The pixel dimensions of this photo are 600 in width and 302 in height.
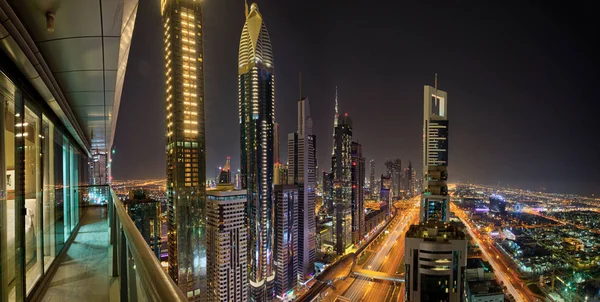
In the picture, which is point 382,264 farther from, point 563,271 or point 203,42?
point 203,42

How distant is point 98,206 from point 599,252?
3370 cm

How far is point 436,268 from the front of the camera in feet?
35.4

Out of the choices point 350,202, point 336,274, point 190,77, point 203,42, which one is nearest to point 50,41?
point 190,77

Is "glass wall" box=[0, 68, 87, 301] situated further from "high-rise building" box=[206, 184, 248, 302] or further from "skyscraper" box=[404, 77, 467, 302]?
"high-rise building" box=[206, 184, 248, 302]

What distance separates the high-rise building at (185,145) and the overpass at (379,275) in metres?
13.9

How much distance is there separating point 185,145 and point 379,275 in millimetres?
19076

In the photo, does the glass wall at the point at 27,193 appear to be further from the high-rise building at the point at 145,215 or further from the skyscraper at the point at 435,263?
the high-rise building at the point at 145,215

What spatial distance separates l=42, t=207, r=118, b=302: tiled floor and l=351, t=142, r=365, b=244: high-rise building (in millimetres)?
33908

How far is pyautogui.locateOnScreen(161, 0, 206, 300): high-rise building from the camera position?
15.8 metres

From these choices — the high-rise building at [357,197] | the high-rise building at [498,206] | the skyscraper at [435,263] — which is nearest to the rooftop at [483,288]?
the skyscraper at [435,263]

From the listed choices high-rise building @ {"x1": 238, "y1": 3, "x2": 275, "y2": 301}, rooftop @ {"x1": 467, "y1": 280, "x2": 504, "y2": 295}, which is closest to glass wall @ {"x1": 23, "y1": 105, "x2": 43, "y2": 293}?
rooftop @ {"x1": 467, "y1": 280, "x2": 504, "y2": 295}

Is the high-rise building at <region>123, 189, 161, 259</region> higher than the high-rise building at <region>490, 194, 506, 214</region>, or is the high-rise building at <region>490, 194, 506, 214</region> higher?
the high-rise building at <region>123, 189, 161, 259</region>

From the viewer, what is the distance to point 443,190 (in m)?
23.8

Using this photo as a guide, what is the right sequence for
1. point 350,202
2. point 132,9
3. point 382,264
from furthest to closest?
point 350,202, point 382,264, point 132,9
